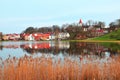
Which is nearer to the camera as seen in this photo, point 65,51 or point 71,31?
point 65,51

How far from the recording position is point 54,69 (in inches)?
488

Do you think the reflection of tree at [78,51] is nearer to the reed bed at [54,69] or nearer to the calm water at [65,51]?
the calm water at [65,51]

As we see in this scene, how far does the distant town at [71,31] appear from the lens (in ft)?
425

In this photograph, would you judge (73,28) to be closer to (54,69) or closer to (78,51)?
(78,51)

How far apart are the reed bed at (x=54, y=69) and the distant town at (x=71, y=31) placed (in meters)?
114

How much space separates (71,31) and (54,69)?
119976mm

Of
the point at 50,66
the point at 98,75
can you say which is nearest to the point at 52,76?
the point at 50,66

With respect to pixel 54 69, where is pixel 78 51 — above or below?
below

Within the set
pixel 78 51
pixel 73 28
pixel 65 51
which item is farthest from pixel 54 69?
pixel 73 28

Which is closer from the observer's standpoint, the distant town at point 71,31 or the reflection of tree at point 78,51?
the reflection of tree at point 78,51

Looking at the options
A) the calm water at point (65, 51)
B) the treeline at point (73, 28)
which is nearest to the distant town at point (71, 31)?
the treeline at point (73, 28)

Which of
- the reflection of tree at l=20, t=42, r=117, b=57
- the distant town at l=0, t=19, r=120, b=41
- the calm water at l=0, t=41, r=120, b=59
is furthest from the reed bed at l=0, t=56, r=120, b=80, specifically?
the distant town at l=0, t=19, r=120, b=41

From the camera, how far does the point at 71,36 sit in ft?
437

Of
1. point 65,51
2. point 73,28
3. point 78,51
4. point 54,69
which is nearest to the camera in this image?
point 54,69
